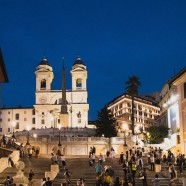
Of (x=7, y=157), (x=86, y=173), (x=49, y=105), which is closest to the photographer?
(x=86, y=173)

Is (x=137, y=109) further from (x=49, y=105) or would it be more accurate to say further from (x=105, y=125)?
(x=105, y=125)

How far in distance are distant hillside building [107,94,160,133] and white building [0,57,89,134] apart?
1703 cm

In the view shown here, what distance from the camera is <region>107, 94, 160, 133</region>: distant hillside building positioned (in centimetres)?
14725

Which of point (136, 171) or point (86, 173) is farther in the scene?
point (136, 171)

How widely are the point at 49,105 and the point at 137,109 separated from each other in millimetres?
31995

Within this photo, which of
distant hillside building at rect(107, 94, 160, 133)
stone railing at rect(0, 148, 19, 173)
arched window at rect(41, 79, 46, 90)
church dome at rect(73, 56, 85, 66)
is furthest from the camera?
distant hillside building at rect(107, 94, 160, 133)

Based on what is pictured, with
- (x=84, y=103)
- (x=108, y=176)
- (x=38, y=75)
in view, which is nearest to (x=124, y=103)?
(x=84, y=103)

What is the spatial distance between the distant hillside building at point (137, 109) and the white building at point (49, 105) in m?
17.0

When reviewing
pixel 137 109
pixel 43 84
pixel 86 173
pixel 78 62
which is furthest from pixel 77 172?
pixel 137 109

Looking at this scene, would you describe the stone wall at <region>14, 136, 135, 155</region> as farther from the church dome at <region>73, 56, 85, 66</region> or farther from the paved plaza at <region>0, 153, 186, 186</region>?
the church dome at <region>73, 56, 85, 66</region>

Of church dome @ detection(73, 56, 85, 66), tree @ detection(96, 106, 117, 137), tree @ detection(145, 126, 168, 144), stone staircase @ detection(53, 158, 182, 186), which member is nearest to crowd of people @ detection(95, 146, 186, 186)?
stone staircase @ detection(53, 158, 182, 186)

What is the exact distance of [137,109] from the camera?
150875 mm

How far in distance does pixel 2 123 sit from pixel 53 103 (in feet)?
57.2

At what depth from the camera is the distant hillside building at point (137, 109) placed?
483 feet
